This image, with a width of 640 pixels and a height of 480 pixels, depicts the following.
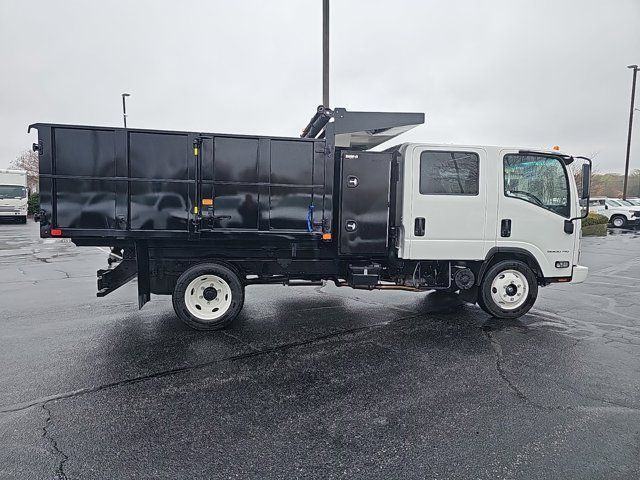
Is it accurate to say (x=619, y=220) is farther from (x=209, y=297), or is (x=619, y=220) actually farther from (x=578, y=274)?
(x=209, y=297)

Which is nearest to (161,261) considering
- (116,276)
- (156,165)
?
(116,276)

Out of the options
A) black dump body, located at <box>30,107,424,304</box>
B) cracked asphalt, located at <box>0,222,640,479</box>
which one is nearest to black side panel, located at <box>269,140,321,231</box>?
black dump body, located at <box>30,107,424,304</box>

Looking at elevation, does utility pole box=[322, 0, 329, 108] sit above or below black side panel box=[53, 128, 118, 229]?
above

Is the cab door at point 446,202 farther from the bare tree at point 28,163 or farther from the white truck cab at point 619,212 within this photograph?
the bare tree at point 28,163

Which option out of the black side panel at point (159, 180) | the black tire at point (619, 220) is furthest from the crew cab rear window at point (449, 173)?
the black tire at point (619, 220)

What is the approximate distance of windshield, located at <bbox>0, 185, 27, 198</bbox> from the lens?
27.2 meters

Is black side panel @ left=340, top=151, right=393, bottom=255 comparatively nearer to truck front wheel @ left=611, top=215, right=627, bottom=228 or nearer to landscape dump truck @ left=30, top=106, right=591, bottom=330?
landscape dump truck @ left=30, top=106, right=591, bottom=330

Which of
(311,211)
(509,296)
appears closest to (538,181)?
(509,296)

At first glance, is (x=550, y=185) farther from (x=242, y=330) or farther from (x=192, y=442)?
(x=192, y=442)

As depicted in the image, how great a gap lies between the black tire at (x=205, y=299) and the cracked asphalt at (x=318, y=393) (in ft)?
0.65

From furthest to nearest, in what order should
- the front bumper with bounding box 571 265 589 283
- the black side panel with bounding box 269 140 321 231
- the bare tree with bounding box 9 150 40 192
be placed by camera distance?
the bare tree with bounding box 9 150 40 192, the front bumper with bounding box 571 265 589 283, the black side panel with bounding box 269 140 321 231

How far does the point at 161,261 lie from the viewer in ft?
19.5

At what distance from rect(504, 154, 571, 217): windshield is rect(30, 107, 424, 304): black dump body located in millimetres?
1629

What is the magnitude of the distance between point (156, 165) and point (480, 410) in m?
4.51
